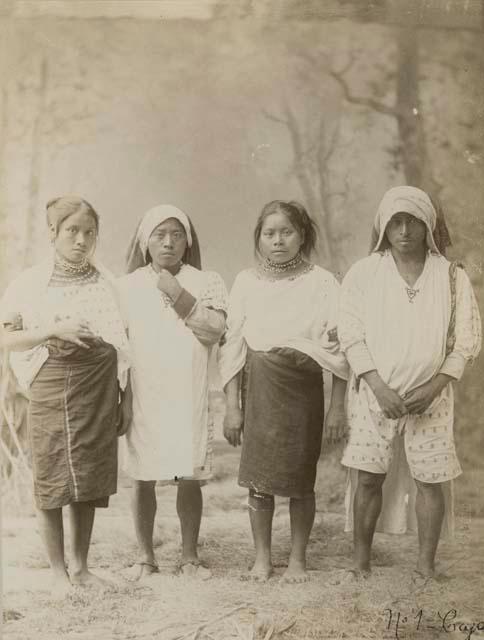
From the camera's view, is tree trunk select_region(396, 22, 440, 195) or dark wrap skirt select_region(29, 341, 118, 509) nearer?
dark wrap skirt select_region(29, 341, 118, 509)

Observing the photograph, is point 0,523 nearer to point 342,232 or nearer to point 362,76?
point 342,232

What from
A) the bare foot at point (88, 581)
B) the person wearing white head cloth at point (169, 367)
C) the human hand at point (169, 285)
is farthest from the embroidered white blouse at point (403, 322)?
the bare foot at point (88, 581)

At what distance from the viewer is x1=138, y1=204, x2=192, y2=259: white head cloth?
10.1ft

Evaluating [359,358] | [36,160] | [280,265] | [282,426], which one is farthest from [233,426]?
[36,160]

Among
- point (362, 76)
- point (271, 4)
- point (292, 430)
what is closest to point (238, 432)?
point (292, 430)

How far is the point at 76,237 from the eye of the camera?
307cm

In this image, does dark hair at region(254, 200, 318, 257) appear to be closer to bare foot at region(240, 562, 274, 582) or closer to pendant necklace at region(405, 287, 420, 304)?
pendant necklace at region(405, 287, 420, 304)

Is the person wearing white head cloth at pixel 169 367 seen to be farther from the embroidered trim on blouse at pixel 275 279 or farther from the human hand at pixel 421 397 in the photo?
the human hand at pixel 421 397

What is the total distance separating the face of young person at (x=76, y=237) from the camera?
3068 mm

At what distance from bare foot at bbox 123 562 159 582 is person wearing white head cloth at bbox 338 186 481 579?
818mm

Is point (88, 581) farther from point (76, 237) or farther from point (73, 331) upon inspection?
point (76, 237)

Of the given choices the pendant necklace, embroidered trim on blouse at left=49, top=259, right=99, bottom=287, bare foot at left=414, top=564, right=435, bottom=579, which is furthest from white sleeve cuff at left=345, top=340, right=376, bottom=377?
embroidered trim on blouse at left=49, top=259, right=99, bottom=287

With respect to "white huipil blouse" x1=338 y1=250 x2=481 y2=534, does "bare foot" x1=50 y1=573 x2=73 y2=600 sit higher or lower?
lower

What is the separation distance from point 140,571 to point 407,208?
1.83 m
